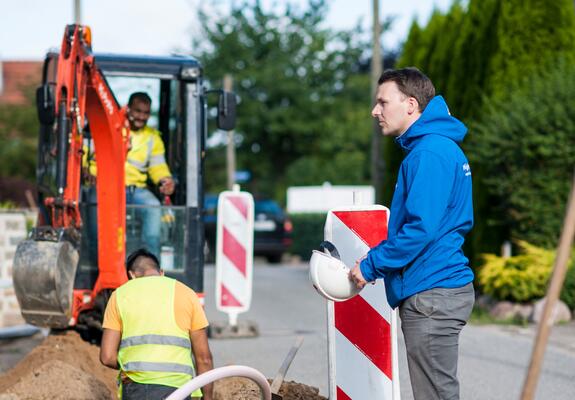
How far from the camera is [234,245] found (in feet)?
40.8

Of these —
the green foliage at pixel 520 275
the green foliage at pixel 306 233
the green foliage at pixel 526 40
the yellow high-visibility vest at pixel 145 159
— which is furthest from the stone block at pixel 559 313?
the green foliage at pixel 306 233

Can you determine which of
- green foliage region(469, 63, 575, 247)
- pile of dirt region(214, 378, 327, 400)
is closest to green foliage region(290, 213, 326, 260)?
green foliage region(469, 63, 575, 247)

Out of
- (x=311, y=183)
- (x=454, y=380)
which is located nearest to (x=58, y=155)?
(x=454, y=380)

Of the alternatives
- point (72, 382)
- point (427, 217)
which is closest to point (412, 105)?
point (427, 217)

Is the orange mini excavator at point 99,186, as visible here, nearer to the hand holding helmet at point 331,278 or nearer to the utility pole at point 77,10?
the hand holding helmet at point 331,278

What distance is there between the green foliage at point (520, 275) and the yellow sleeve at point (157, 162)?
16.7ft

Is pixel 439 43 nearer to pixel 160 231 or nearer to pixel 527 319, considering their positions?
pixel 527 319

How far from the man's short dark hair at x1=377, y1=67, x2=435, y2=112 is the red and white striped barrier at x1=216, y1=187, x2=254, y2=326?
24.2 feet

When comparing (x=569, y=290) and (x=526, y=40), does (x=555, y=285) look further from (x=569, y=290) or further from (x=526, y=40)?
(x=526, y=40)

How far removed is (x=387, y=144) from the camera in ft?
72.0

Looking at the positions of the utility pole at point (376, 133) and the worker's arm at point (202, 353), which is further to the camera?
the utility pole at point (376, 133)

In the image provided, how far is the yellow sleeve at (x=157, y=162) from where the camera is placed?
33.2 ft

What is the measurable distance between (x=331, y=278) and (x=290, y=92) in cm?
4122

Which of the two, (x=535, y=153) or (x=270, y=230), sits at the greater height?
(x=535, y=153)
